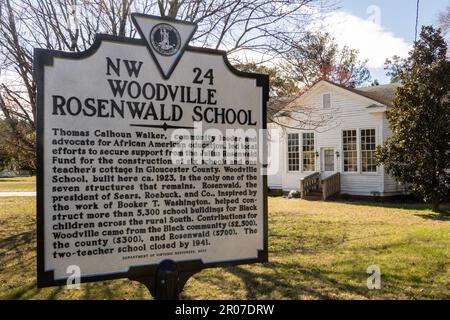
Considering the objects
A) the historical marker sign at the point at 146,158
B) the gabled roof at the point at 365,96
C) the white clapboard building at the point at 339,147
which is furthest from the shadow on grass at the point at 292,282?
the white clapboard building at the point at 339,147

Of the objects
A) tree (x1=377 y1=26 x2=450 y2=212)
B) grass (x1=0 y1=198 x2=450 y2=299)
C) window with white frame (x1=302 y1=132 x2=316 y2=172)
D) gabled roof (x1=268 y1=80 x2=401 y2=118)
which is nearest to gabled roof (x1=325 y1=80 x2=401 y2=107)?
gabled roof (x1=268 y1=80 x2=401 y2=118)

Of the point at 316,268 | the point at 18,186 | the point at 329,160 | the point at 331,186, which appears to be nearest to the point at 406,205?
the point at 331,186

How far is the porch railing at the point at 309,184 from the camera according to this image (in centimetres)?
2222

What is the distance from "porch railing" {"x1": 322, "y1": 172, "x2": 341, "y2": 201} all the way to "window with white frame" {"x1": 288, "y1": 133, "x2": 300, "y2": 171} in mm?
2814

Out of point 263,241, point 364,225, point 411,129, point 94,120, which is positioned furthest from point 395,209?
point 94,120

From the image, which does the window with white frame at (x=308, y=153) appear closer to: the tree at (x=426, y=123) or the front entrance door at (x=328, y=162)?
the front entrance door at (x=328, y=162)

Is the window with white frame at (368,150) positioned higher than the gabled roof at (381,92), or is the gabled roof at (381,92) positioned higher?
the gabled roof at (381,92)

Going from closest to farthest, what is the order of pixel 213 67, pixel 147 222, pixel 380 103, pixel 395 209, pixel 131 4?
pixel 147 222
pixel 213 67
pixel 131 4
pixel 395 209
pixel 380 103

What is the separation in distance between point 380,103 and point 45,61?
63.9 ft

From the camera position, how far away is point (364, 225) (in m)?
12.4

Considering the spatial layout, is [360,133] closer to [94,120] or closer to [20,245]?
[20,245]

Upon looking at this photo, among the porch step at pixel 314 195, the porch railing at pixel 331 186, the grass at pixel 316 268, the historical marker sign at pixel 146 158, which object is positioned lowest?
the grass at pixel 316 268

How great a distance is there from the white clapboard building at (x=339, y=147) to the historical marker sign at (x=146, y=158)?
16.0m
